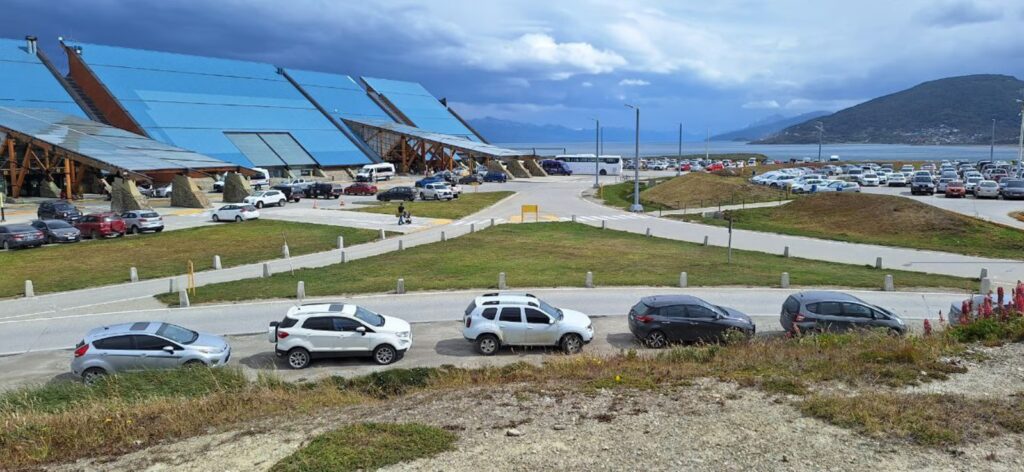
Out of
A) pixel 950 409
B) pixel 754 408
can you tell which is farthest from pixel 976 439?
pixel 754 408

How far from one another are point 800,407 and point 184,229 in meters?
38.9

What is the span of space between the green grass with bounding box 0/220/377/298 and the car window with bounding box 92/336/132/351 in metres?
12.3

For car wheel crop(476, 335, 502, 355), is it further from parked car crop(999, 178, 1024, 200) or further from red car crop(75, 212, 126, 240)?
parked car crop(999, 178, 1024, 200)

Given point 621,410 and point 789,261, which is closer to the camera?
point 621,410

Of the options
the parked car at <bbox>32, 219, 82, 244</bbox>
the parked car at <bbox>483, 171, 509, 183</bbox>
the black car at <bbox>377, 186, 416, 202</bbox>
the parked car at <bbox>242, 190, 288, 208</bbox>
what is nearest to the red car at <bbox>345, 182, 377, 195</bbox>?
the black car at <bbox>377, 186, 416, 202</bbox>

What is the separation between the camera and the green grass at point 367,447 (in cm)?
815

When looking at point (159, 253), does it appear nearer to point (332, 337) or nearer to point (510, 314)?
point (332, 337)

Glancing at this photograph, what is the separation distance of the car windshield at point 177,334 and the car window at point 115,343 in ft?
2.16

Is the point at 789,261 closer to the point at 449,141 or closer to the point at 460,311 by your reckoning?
the point at 460,311

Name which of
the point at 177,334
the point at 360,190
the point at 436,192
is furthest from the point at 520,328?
the point at 360,190

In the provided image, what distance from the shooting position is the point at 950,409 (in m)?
9.63

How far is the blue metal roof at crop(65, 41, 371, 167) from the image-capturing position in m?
70.2

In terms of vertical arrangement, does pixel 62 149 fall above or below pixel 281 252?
above

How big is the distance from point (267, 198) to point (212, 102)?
33.7 meters
